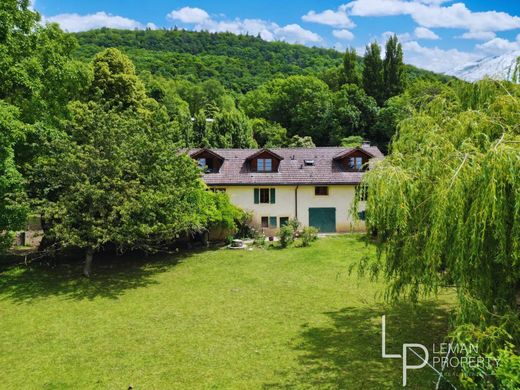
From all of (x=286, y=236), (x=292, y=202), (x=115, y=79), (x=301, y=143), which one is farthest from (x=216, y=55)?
(x=286, y=236)

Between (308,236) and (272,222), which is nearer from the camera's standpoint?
(308,236)

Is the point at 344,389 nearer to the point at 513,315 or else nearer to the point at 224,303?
the point at 513,315

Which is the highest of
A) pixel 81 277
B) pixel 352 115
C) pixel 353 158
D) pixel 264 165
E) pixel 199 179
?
pixel 352 115

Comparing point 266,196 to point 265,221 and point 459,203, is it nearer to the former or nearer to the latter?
point 265,221

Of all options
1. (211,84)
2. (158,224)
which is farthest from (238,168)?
(211,84)

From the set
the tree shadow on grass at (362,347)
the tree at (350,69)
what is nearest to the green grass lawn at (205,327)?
the tree shadow on grass at (362,347)

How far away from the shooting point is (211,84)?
234 ft

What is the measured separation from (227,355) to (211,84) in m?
64.2

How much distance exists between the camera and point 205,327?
14.7 m

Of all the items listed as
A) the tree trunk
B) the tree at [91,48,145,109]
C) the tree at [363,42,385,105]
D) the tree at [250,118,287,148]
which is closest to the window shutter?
the tree trunk

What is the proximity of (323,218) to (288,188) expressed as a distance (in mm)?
3446

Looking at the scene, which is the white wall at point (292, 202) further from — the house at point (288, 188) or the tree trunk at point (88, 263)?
the tree trunk at point (88, 263)

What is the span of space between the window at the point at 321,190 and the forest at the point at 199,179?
232 inches

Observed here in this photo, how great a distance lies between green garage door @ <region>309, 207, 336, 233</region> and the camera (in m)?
30.4
